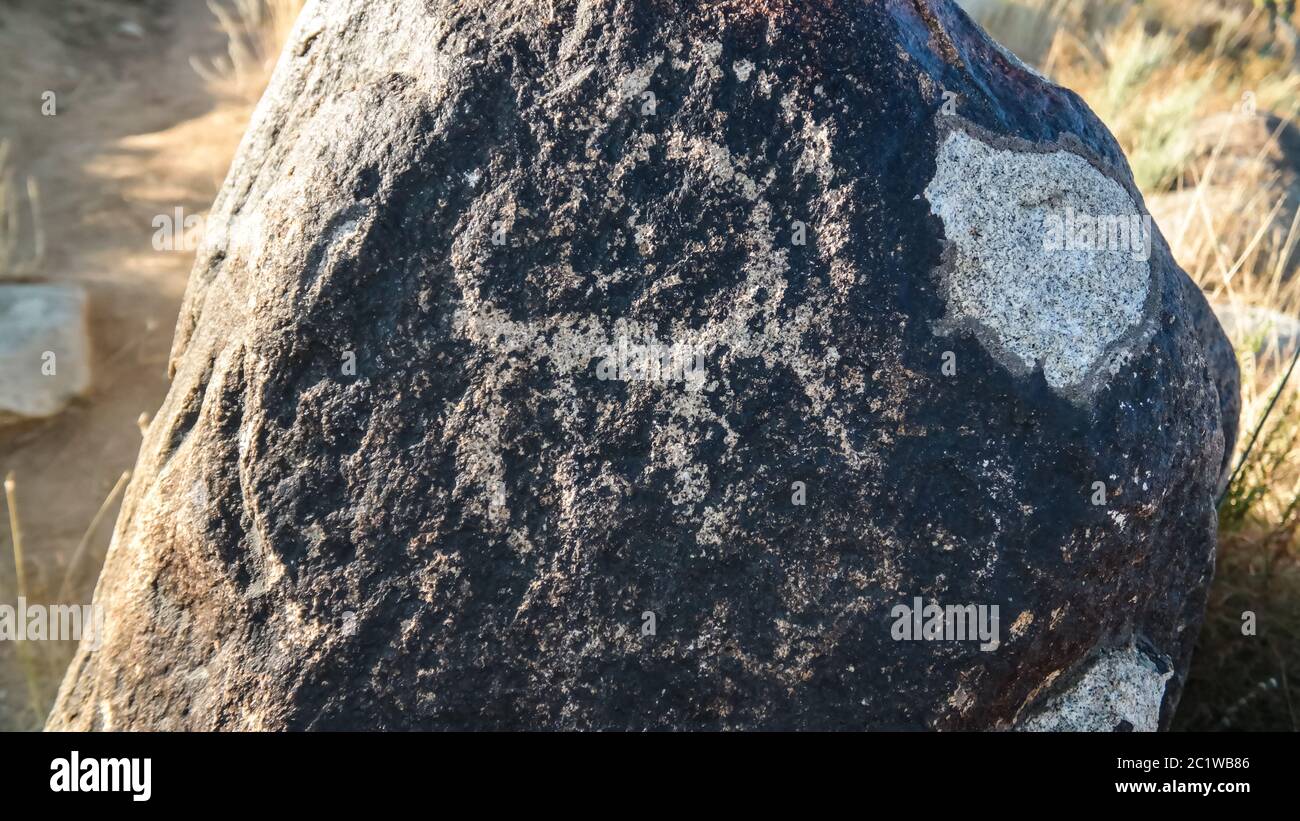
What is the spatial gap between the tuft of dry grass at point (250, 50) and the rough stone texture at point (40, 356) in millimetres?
2037

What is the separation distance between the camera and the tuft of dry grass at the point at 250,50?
17.1 feet

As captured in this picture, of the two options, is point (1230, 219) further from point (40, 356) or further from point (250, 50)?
point (250, 50)

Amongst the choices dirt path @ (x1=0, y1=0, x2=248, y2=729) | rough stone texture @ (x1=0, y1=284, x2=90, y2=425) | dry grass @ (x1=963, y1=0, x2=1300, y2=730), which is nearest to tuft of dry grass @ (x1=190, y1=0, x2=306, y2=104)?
dirt path @ (x1=0, y1=0, x2=248, y2=729)

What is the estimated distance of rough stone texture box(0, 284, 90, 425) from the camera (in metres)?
3.31

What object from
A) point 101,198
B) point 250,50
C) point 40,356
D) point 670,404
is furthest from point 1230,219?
point 250,50

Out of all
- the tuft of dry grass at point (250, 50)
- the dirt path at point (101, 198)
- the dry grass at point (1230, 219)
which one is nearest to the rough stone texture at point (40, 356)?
the dirt path at point (101, 198)

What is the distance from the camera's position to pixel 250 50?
18.6 feet

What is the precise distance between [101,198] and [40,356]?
1354 mm

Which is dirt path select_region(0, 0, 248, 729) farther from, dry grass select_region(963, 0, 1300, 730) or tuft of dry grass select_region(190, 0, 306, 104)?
dry grass select_region(963, 0, 1300, 730)

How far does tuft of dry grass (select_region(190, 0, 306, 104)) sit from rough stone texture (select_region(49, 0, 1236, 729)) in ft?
12.9

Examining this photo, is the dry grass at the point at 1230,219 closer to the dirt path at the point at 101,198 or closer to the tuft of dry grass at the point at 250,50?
the dirt path at the point at 101,198

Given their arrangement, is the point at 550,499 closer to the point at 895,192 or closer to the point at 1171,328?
the point at 895,192

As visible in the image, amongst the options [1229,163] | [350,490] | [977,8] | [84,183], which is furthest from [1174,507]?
[977,8]

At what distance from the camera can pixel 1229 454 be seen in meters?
2.37
